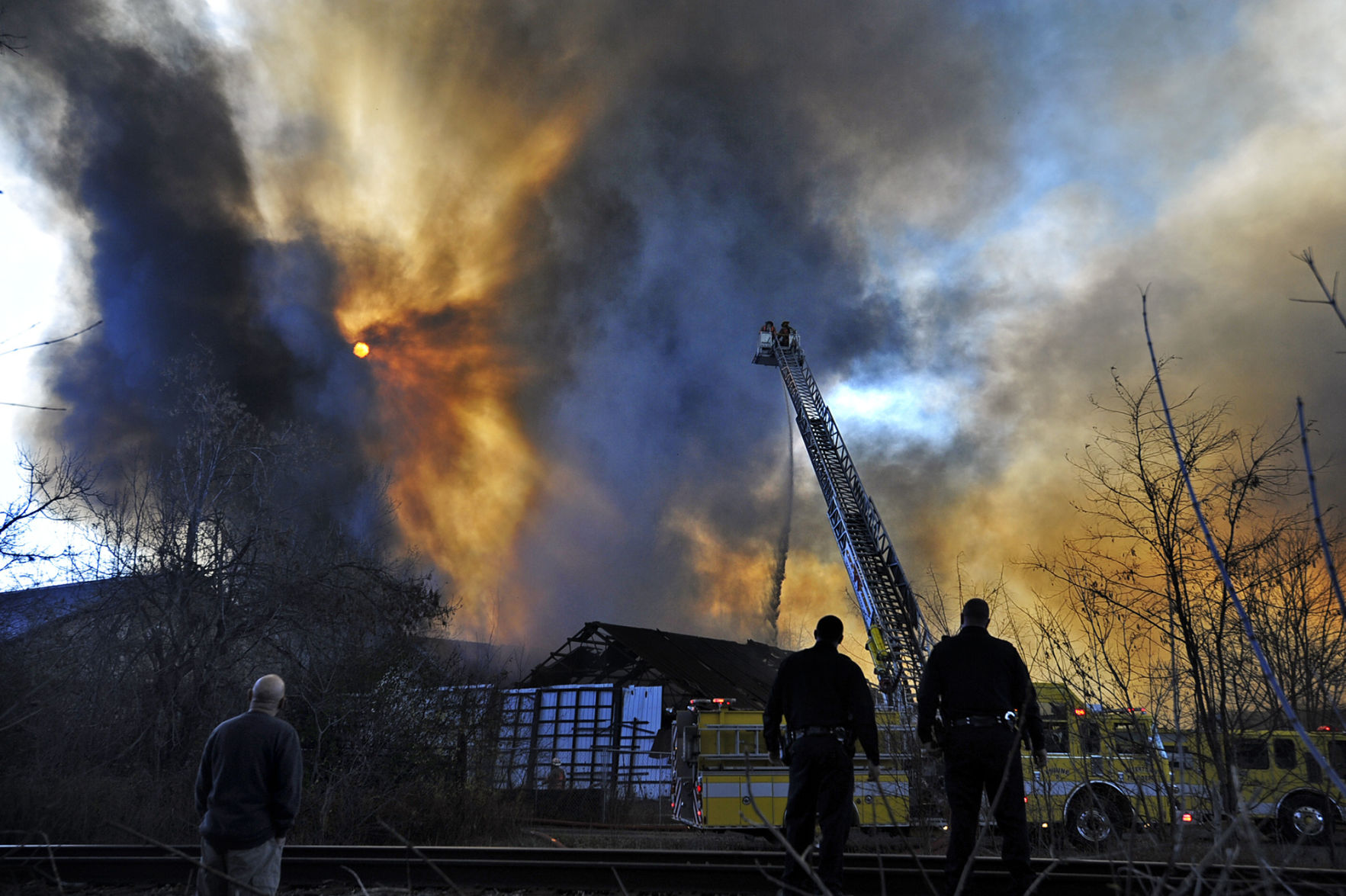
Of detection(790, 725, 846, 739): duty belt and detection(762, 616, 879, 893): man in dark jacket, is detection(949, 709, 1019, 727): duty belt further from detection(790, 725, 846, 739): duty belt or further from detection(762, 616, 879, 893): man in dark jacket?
detection(790, 725, 846, 739): duty belt

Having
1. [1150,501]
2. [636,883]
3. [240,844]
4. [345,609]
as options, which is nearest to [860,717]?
[636,883]

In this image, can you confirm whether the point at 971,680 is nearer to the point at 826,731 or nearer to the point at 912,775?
the point at 826,731

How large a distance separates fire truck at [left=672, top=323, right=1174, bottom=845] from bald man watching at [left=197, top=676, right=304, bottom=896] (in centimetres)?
286

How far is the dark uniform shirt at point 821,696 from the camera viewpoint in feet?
19.4

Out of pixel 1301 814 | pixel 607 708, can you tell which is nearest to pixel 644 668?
pixel 607 708

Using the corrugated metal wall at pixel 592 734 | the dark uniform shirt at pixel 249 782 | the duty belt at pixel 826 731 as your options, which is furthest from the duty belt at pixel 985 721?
the corrugated metal wall at pixel 592 734

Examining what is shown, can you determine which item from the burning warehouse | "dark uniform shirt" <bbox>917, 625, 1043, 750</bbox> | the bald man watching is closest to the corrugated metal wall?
the burning warehouse

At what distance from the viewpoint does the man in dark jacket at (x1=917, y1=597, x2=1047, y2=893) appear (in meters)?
5.56

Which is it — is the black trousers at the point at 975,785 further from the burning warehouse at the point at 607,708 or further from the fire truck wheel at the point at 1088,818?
the burning warehouse at the point at 607,708

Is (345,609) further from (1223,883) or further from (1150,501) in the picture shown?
(1223,883)

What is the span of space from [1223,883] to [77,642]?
18.9m

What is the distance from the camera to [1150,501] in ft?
23.1

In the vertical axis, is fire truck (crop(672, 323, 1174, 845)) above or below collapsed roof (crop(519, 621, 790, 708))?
below

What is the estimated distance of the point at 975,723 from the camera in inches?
227
